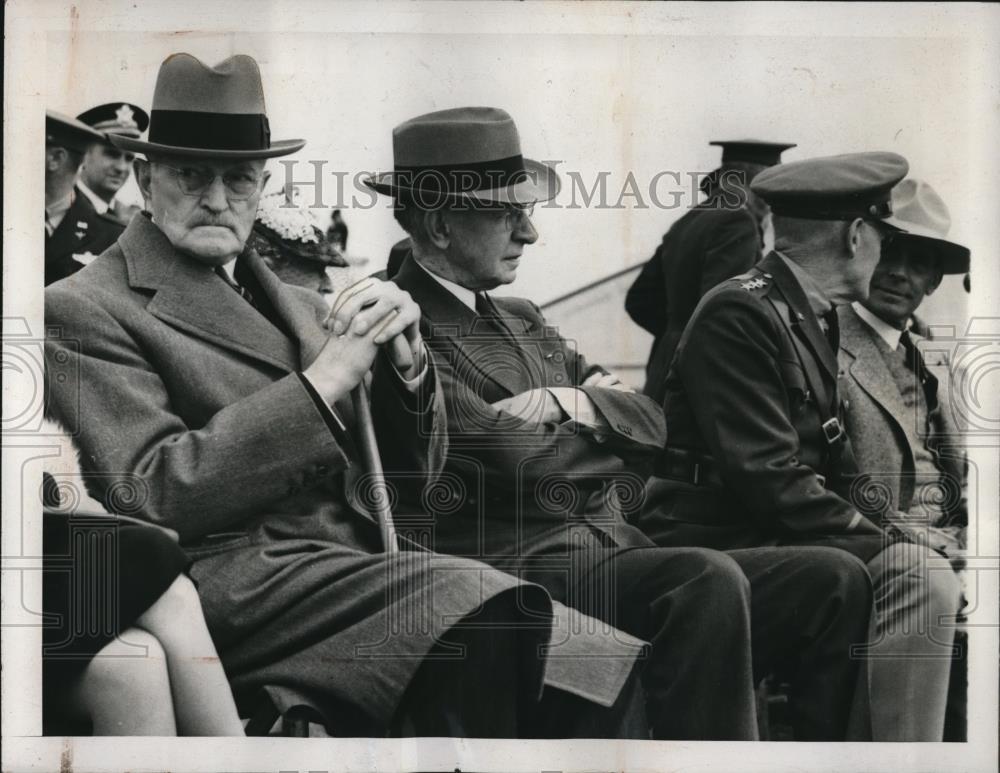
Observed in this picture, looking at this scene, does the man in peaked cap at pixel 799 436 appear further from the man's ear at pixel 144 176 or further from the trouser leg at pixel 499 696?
the man's ear at pixel 144 176

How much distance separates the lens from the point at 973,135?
5754 mm

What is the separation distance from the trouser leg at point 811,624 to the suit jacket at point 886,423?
0.36 m

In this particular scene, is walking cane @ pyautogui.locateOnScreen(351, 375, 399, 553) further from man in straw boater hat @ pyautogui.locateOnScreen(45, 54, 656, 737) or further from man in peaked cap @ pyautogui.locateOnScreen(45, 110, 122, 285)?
man in peaked cap @ pyautogui.locateOnScreen(45, 110, 122, 285)

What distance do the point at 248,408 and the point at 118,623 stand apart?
89 cm

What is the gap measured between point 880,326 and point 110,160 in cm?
285

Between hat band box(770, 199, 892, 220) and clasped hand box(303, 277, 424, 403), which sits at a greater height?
hat band box(770, 199, 892, 220)

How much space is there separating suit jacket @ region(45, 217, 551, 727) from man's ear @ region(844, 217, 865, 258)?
165cm

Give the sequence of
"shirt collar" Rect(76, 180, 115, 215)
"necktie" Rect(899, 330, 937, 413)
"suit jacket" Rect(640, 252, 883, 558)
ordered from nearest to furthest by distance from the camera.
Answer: "suit jacket" Rect(640, 252, 883, 558) < "shirt collar" Rect(76, 180, 115, 215) < "necktie" Rect(899, 330, 937, 413)

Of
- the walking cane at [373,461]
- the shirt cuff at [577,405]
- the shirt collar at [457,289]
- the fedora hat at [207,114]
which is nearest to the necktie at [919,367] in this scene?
the shirt cuff at [577,405]

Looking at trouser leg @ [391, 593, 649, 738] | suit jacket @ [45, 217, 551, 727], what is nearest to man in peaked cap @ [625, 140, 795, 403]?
suit jacket @ [45, 217, 551, 727]

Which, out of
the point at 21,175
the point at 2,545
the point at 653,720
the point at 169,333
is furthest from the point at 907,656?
the point at 21,175

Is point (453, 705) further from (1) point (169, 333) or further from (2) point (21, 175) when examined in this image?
(2) point (21, 175)

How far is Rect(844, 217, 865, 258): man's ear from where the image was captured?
563 centimetres

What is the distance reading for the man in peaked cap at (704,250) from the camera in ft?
18.5
